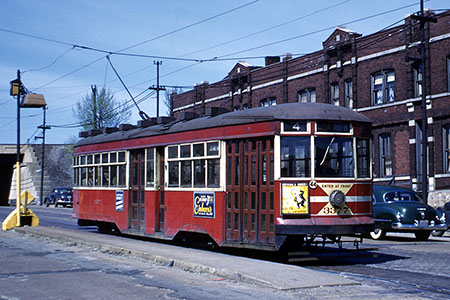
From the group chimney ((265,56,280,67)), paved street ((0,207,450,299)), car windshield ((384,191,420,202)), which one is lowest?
paved street ((0,207,450,299))

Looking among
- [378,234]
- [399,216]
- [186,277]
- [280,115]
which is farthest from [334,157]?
[378,234]

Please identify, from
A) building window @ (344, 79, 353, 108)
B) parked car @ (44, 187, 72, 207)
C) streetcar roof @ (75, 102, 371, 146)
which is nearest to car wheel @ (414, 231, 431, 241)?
streetcar roof @ (75, 102, 371, 146)

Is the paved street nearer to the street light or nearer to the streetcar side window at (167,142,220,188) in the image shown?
the streetcar side window at (167,142,220,188)

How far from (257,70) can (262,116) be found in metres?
31.3

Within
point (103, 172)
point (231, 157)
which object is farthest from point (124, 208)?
point (231, 157)

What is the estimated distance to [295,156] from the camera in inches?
496

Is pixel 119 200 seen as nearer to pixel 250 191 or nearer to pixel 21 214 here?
pixel 21 214

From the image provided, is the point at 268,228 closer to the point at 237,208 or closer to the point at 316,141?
the point at 237,208

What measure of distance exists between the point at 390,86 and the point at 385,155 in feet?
11.9

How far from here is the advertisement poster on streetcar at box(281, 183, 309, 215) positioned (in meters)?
12.3

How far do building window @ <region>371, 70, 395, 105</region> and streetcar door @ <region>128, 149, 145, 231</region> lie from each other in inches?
770

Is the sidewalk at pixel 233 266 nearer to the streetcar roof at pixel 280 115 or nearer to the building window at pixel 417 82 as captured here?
the streetcar roof at pixel 280 115

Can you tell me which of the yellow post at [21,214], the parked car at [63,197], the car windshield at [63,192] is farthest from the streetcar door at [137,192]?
the car windshield at [63,192]

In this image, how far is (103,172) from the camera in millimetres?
20125
